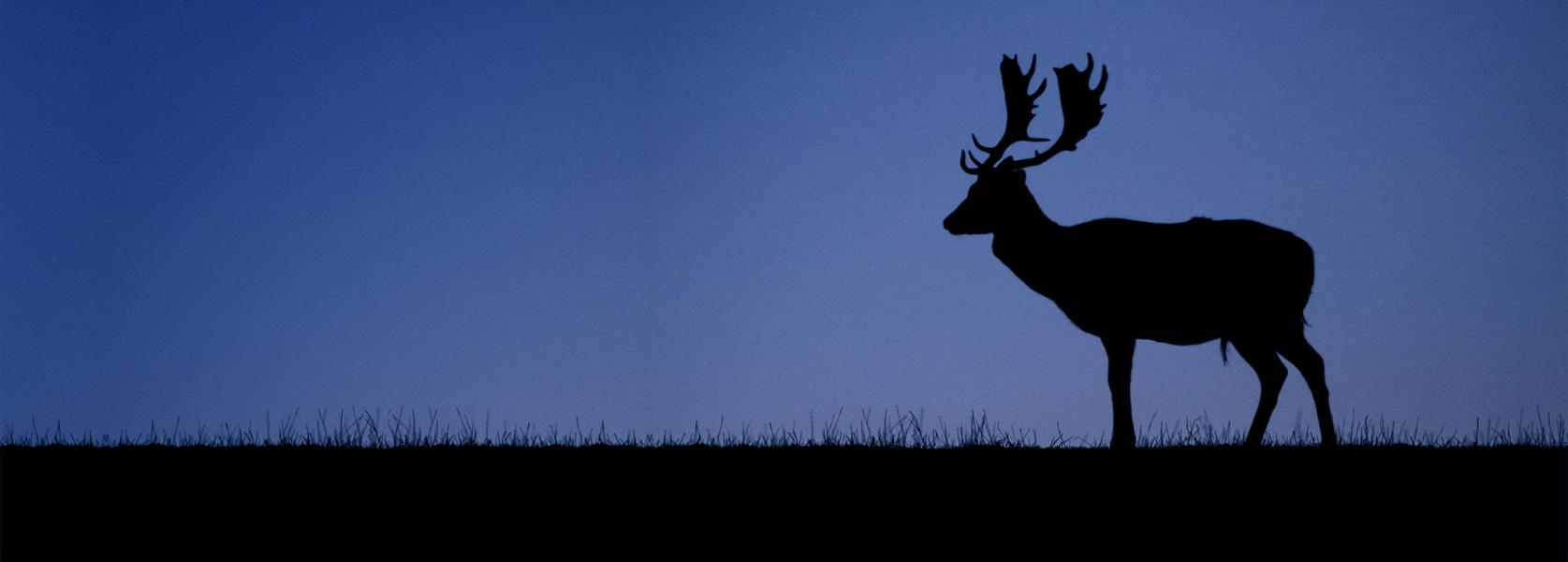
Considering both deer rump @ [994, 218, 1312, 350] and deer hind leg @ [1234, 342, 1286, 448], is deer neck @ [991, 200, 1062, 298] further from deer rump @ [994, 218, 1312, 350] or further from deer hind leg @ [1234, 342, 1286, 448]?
deer hind leg @ [1234, 342, 1286, 448]

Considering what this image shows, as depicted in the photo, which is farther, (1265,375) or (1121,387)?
(1265,375)

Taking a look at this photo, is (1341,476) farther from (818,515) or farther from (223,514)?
(223,514)

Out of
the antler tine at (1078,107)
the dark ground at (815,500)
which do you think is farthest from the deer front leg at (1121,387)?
the antler tine at (1078,107)

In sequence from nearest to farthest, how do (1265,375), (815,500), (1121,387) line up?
(815,500) → (1121,387) → (1265,375)

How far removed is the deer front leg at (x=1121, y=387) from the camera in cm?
962

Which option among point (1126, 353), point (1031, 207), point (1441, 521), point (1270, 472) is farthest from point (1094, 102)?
point (1441, 521)

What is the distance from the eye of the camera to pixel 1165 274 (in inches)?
416

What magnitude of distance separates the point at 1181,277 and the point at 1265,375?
3.19 feet

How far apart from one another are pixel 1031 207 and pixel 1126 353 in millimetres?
1511

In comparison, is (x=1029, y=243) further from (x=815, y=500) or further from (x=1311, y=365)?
(x=815, y=500)

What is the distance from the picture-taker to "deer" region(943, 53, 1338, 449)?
1047 cm

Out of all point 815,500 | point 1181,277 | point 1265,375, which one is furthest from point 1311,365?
point 815,500

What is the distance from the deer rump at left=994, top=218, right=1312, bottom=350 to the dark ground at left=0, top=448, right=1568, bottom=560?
1.80 meters

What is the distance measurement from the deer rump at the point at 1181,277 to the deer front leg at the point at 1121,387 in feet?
0.83
